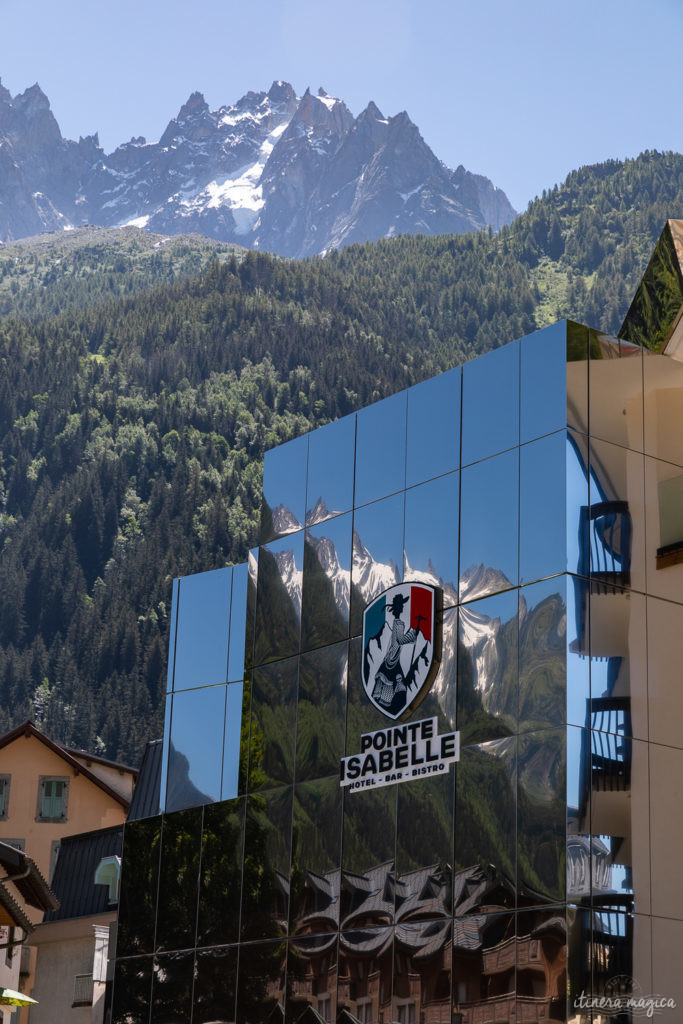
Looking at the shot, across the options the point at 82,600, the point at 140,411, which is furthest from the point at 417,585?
the point at 140,411

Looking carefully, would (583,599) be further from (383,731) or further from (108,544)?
(108,544)

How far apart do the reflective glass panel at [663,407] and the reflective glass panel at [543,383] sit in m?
1.46

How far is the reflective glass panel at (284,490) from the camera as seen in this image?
21625 millimetres

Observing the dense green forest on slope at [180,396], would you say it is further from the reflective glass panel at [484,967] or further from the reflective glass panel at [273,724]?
the reflective glass panel at [484,967]

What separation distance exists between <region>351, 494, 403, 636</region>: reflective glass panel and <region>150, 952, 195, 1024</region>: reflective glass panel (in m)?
6.15

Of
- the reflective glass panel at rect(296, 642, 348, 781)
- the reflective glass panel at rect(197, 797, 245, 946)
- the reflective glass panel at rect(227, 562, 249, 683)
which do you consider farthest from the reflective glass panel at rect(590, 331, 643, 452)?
the reflective glass panel at rect(197, 797, 245, 946)

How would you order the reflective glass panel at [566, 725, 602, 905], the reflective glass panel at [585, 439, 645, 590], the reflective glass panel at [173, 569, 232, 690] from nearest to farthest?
the reflective glass panel at [566, 725, 602, 905] → the reflective glass panel at [585, 439, 645, 590] → the reflective glass panel at [173, 569, 232, 690]

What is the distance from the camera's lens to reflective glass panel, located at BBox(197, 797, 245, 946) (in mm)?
20609

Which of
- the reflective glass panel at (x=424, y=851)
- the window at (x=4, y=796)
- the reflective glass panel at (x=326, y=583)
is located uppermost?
the window at (x=4, y=796)

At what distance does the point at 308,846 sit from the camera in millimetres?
19344

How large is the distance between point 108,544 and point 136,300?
4620 cm

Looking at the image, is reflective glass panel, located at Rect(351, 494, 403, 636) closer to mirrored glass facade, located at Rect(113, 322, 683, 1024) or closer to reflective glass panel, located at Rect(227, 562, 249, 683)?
mirrored glass facade, located at Rect(113, 322, 683, 1024)

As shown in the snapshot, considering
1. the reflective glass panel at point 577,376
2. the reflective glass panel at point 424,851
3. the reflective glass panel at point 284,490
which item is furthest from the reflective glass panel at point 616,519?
the reflective glass panel at point 284,490

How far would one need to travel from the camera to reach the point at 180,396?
154 metres
